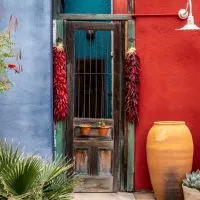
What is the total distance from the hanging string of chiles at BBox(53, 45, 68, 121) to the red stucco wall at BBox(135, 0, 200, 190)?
1255mm

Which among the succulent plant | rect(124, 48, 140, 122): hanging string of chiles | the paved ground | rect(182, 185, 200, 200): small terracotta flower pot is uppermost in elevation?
rect(124, 48, 140, 122): hanging string of chiles

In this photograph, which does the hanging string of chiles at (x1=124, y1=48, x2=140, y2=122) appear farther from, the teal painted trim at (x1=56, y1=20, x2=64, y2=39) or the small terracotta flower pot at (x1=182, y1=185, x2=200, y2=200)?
the small terracotta flower pot at (x1=182, y1=185, x2=200, y2=200)

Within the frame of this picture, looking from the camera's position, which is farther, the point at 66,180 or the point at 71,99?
the point at 71,99

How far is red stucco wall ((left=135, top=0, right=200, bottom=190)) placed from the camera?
8.32 m

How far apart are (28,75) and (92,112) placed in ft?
3.96

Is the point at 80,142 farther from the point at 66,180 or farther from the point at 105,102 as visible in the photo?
the point at 66,180

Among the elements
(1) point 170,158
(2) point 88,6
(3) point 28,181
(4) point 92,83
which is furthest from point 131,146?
(3) point 28,181

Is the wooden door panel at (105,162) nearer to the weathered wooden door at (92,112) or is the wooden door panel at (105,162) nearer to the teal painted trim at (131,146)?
the weathered wooden door at (92,112)

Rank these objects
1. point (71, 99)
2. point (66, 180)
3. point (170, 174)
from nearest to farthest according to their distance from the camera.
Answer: point (66, 180), point (170, 174), point (71, 99)

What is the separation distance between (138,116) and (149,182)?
1.11 m

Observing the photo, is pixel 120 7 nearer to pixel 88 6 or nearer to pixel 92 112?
pixel 88 6

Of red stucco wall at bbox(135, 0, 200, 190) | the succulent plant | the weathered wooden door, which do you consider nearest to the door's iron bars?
the weathered wooden door

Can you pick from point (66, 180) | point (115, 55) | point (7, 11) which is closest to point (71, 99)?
point (115, 55)

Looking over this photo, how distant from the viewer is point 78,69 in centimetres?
834
